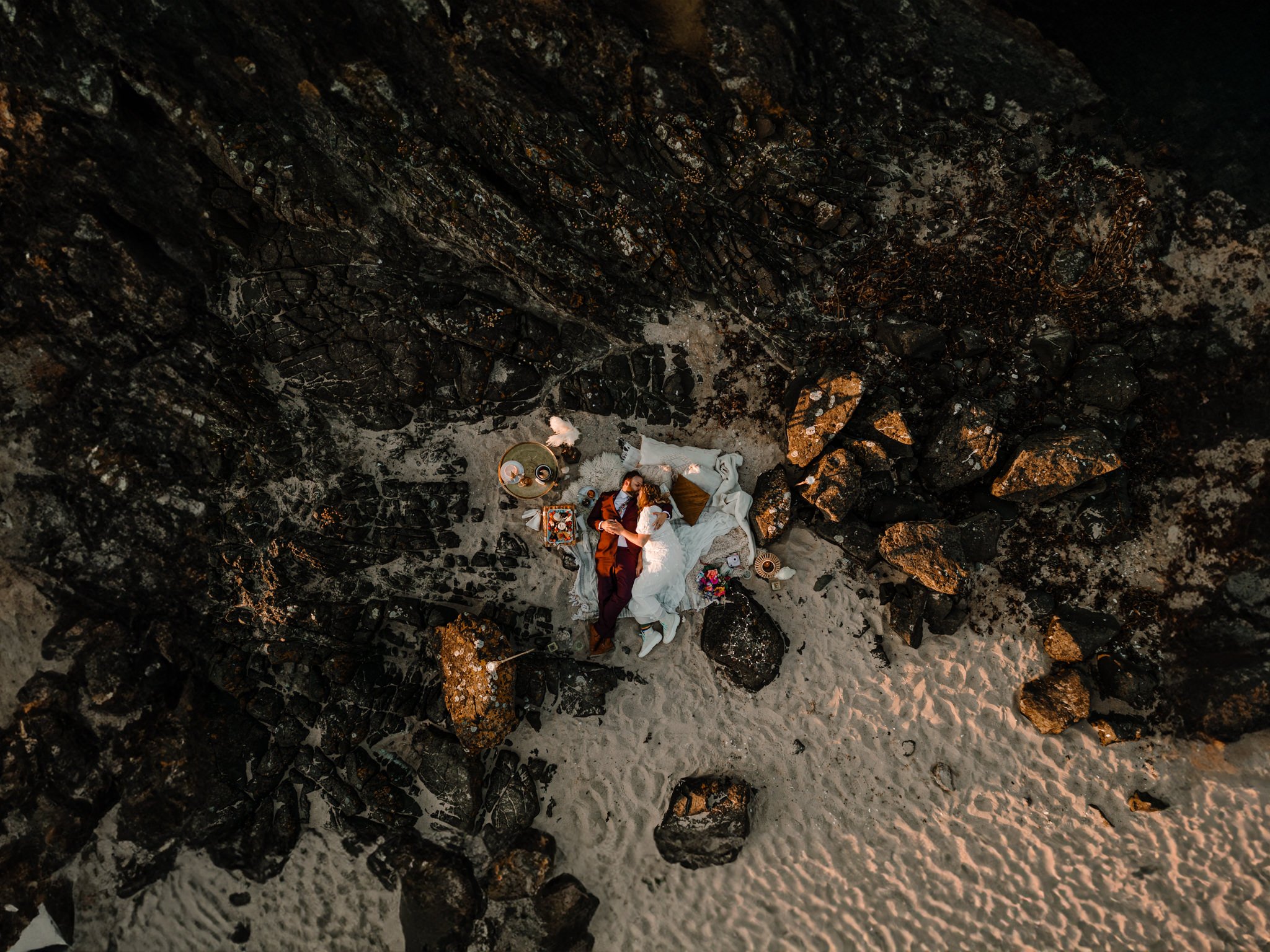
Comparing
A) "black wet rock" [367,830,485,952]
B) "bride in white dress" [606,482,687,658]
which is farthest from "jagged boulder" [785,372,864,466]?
"black wet rock" [367,830,485,952]

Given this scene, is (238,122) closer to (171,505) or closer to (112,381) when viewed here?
(112,381)

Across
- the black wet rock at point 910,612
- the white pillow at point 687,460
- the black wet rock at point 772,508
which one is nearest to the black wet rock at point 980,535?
the black wet rock at point 910,612

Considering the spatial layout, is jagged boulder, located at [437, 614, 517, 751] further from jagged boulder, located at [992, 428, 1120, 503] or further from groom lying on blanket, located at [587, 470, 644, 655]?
jagged boulder, located at [992, 428, 1120, 503]

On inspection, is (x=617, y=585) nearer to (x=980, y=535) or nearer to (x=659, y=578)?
(x=659, y=578)

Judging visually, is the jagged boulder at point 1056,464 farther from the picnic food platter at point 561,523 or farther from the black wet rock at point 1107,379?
the picnic food platter at point 561,523

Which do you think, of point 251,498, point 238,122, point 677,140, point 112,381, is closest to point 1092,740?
point 677,140

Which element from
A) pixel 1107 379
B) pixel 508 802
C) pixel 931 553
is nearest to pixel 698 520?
pixel 931 553
